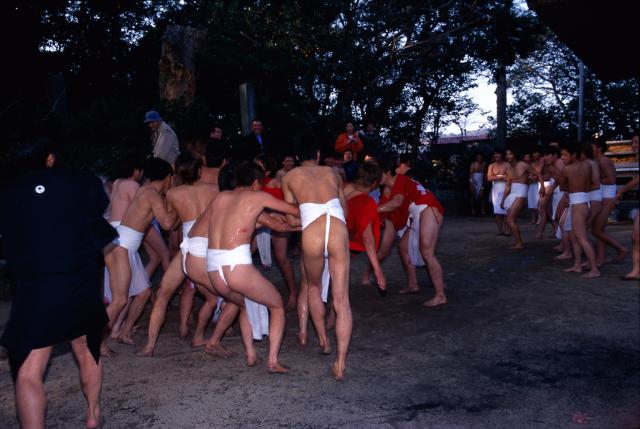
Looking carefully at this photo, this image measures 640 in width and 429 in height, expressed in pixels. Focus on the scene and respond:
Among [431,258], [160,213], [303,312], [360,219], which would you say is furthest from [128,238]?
[431,258]

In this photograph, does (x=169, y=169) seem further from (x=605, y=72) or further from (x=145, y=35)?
(x=145, y=35)

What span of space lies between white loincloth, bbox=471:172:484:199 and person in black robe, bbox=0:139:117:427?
15.1 meters

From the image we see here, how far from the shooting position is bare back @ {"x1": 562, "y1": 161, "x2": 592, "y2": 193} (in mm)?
7891

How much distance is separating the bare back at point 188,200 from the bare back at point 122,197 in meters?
0.67

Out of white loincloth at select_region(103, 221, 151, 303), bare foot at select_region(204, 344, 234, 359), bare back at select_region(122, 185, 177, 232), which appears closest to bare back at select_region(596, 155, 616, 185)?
bare foot at select_region(204, 344, 234, 359)

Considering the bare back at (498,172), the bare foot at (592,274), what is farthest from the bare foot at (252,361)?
the bare back at (498,172)

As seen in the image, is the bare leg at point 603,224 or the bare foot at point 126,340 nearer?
the bare foot at point 126,340

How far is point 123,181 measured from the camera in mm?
5742

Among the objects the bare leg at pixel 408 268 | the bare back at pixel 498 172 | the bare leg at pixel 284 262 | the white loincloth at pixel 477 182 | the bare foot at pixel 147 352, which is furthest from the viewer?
the white loincloth at pixel 477 182

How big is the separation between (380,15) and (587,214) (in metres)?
9.15

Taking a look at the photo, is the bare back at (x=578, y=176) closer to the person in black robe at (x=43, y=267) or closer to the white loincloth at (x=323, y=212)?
the white loincloth at (x=323, y=212)

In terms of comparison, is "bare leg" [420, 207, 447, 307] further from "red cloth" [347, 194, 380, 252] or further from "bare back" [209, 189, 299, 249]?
"bare back" [209, 189, 299, 249]

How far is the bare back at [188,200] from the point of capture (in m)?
5.19

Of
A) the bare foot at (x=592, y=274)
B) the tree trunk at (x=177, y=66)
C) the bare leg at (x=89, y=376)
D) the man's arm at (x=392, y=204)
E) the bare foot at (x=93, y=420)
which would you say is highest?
the tree trunk at (x=177, y=66)
